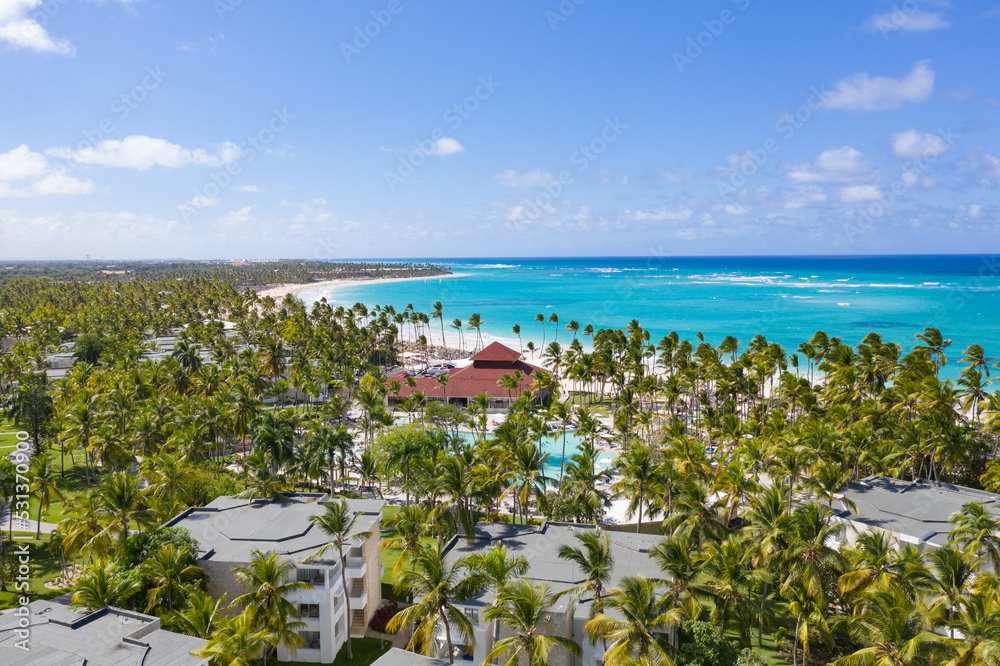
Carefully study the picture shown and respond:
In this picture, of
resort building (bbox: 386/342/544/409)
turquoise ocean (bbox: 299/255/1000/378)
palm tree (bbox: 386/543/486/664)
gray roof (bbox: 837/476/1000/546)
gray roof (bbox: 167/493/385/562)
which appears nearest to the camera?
palm tree (bbox: 386/543/486/664)

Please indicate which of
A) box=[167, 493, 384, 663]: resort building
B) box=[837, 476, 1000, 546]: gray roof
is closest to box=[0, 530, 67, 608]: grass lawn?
box=[167, 493, 384, 663]: resort building

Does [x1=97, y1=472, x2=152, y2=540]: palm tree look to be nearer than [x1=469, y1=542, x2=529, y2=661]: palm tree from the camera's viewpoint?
No

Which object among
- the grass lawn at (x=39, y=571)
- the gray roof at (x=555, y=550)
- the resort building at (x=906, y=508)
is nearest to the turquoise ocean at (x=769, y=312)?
the resort building at (x=906, y=508)

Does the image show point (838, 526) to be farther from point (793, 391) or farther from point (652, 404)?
point (652, 404)

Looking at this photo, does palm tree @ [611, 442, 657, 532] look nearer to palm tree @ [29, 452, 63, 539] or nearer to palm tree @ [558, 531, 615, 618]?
Answer: palm tree @ [558, 531, 615, 618]

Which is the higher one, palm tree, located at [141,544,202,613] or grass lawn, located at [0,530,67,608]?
palm tree, located at [141,544,202,613]
